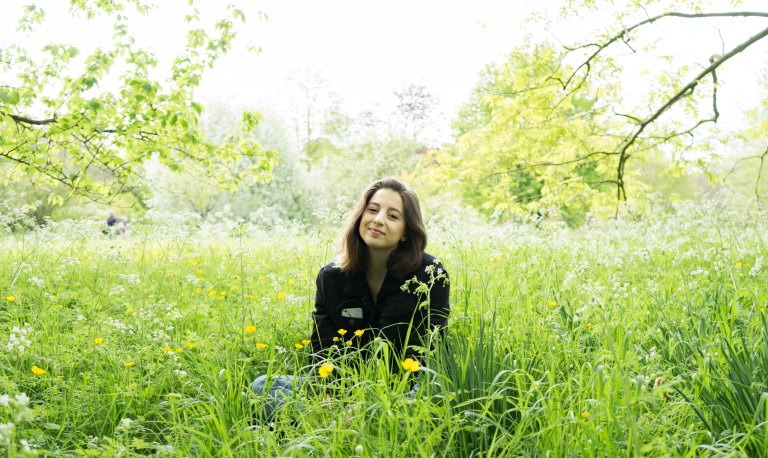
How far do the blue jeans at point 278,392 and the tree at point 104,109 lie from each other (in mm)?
3340

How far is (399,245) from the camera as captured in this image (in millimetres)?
3316

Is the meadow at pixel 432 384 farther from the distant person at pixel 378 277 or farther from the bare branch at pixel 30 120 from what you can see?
the bare branch at pixel 30 120

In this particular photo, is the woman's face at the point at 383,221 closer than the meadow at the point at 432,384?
No

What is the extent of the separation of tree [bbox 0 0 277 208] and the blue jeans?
334cm

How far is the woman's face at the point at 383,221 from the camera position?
317 centimetres

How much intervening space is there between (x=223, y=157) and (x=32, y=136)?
1897 millimetres

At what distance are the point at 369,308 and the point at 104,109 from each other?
3499 millimetres

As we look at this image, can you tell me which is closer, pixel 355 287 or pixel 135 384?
pixel 135 384

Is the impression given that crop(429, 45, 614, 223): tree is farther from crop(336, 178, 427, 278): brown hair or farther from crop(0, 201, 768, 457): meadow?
crop(336, 178, 427, 278): brown hair

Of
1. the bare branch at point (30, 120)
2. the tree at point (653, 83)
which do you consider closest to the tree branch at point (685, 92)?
the tree at point (653, 83)

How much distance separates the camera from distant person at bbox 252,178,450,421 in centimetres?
300

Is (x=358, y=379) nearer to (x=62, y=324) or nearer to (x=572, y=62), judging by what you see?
(x=62, y=324)

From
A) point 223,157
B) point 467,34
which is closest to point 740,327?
point 223,157

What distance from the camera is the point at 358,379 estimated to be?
2.26m
